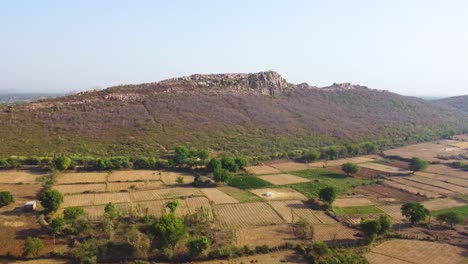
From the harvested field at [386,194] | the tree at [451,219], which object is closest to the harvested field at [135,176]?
the harvested field at [386,194]

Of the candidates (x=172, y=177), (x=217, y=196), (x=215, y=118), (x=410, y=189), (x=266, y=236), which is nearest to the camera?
(x=266, y=236)

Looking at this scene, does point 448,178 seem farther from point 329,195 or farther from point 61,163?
point 61,163

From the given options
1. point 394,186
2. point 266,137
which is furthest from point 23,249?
point 266,137

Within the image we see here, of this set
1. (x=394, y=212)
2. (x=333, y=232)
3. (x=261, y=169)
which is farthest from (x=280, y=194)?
(x=261, y=169)

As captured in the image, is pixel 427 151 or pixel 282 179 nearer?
pixel 282 179

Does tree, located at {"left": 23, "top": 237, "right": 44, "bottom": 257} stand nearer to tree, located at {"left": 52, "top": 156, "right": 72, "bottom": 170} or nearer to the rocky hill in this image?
tree, located at {"left": 52, "top": 156, "right": 72, "bottom": 170}
